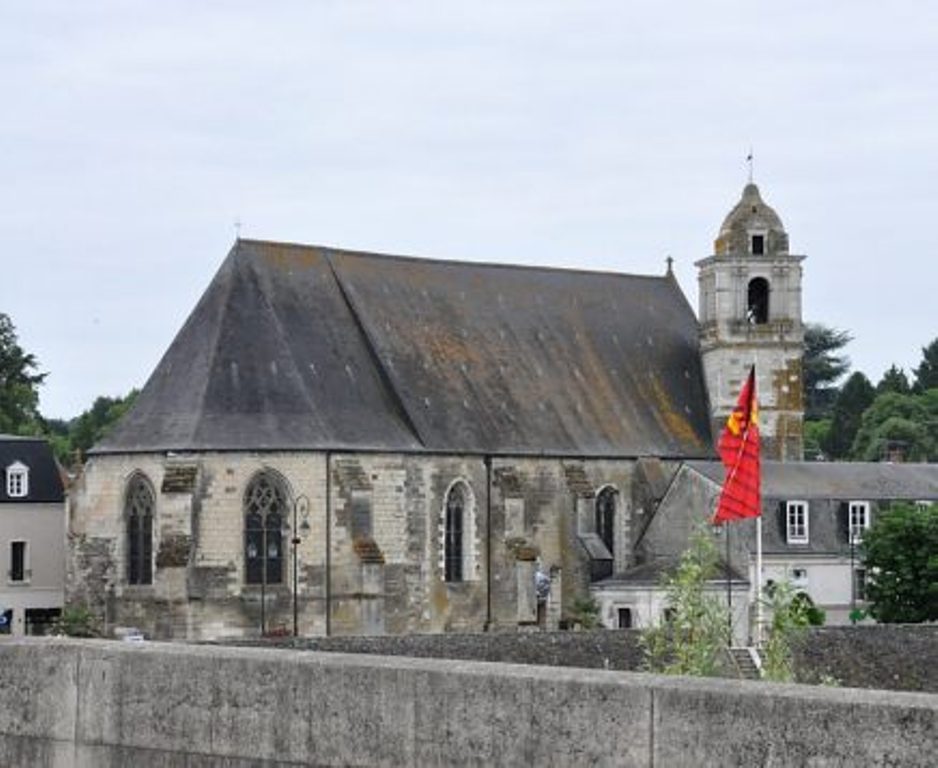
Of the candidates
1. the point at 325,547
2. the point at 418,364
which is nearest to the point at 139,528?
the point at 325,547

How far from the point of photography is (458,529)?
61000 mm

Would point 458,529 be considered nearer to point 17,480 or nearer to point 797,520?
point 797,520

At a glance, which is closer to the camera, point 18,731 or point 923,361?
point 18,731

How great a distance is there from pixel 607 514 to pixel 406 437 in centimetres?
847

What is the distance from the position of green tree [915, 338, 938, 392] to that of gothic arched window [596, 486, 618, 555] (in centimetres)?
9237

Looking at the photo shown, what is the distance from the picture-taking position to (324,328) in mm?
60688

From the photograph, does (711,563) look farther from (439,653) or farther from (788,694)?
(439,653)

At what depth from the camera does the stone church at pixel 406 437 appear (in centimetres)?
5694

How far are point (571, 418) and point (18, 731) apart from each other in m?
55.5

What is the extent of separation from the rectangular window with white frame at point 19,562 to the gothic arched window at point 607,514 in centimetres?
1854

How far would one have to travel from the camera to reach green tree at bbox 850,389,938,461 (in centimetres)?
12056

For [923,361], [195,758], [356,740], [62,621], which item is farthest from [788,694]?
[923,361]

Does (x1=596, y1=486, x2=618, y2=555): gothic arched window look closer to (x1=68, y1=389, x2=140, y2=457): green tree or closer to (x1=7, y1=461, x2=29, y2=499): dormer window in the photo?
(x1=7, y1=461, x2=29, y2=499): dormer window

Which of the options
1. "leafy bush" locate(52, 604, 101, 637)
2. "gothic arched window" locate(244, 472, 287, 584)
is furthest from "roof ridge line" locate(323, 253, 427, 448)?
"leafy bush" locate(52, 604, 101, 637)
